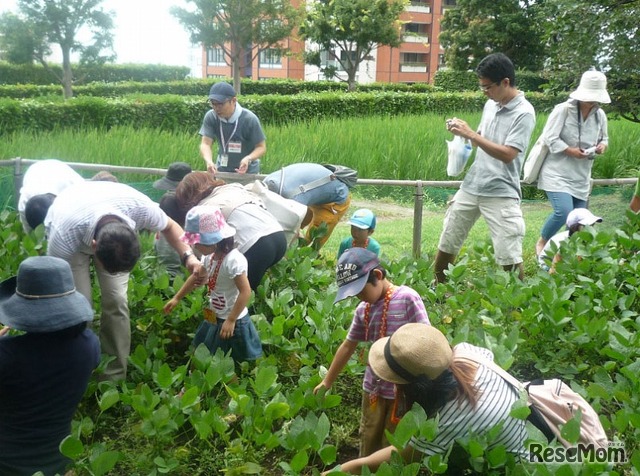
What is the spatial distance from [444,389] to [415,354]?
187 millimetres

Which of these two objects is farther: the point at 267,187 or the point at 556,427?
the point at 267,187

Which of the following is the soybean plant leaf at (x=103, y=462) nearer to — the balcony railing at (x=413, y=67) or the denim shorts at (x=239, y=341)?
the denim shorts at (x=239, y=341)

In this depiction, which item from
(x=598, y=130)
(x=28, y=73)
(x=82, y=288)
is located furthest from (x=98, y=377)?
(x=28, y=73)

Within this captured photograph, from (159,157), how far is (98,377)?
16.4ft

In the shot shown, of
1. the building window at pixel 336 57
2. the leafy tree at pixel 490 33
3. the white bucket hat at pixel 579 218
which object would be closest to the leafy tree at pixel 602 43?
the white bucket hat at pixel 579 218

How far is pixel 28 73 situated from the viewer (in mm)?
29797

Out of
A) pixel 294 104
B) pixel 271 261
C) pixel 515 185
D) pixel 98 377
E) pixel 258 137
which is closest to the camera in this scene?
pixel 98 377

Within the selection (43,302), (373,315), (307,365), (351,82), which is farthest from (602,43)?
(351,82)

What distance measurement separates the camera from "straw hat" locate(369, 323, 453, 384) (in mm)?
2369

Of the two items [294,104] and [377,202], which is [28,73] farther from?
[377,202]

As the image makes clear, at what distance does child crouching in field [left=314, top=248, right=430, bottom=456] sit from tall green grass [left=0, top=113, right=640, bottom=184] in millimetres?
5643

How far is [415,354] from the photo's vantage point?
237cm

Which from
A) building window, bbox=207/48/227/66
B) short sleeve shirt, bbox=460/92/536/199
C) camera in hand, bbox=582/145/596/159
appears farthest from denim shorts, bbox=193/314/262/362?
building window, bbox=207/48/227/66

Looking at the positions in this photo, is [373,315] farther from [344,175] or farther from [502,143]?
[344,175]
